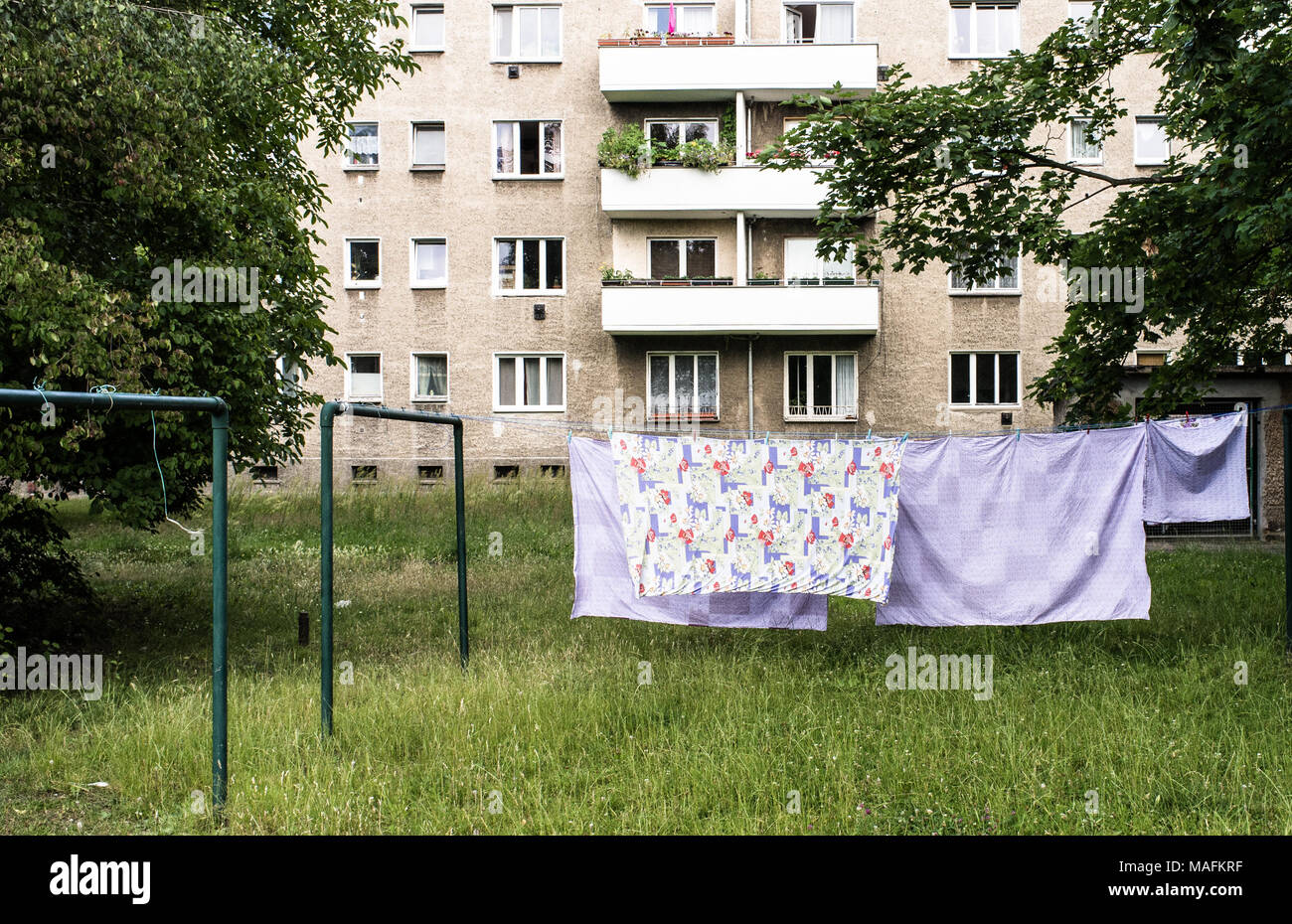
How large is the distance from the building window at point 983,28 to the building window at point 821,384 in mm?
8535

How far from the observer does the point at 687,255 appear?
24828mm

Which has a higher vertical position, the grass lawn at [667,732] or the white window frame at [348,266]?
the white window frame at [348,266]

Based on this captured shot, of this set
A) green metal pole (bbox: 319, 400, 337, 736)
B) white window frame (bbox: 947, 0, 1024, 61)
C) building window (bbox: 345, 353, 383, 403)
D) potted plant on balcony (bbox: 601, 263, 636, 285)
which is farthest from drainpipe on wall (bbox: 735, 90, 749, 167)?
green metal pole (bbox: 319, 400, 337, 736)

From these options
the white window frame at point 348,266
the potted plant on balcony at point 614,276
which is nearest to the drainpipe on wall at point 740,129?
the potted plant on balcony at point 614,276

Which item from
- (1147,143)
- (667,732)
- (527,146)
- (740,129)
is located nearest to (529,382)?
(527,146)

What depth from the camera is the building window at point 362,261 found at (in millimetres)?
25328

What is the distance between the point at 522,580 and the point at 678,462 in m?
5.35

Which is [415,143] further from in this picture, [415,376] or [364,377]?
[364,377]

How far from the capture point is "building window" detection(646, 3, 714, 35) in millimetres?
25141

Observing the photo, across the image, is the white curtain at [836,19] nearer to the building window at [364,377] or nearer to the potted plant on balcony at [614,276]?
the potted plant on balcony at [614,276]

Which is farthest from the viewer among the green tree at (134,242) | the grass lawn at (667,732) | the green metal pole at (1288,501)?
the green metal pole at (1288,501)

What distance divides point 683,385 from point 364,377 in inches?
330

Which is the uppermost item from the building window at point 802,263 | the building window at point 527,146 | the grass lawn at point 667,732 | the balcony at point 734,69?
the balcony at point 734,69

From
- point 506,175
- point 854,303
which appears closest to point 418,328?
point 506,175
